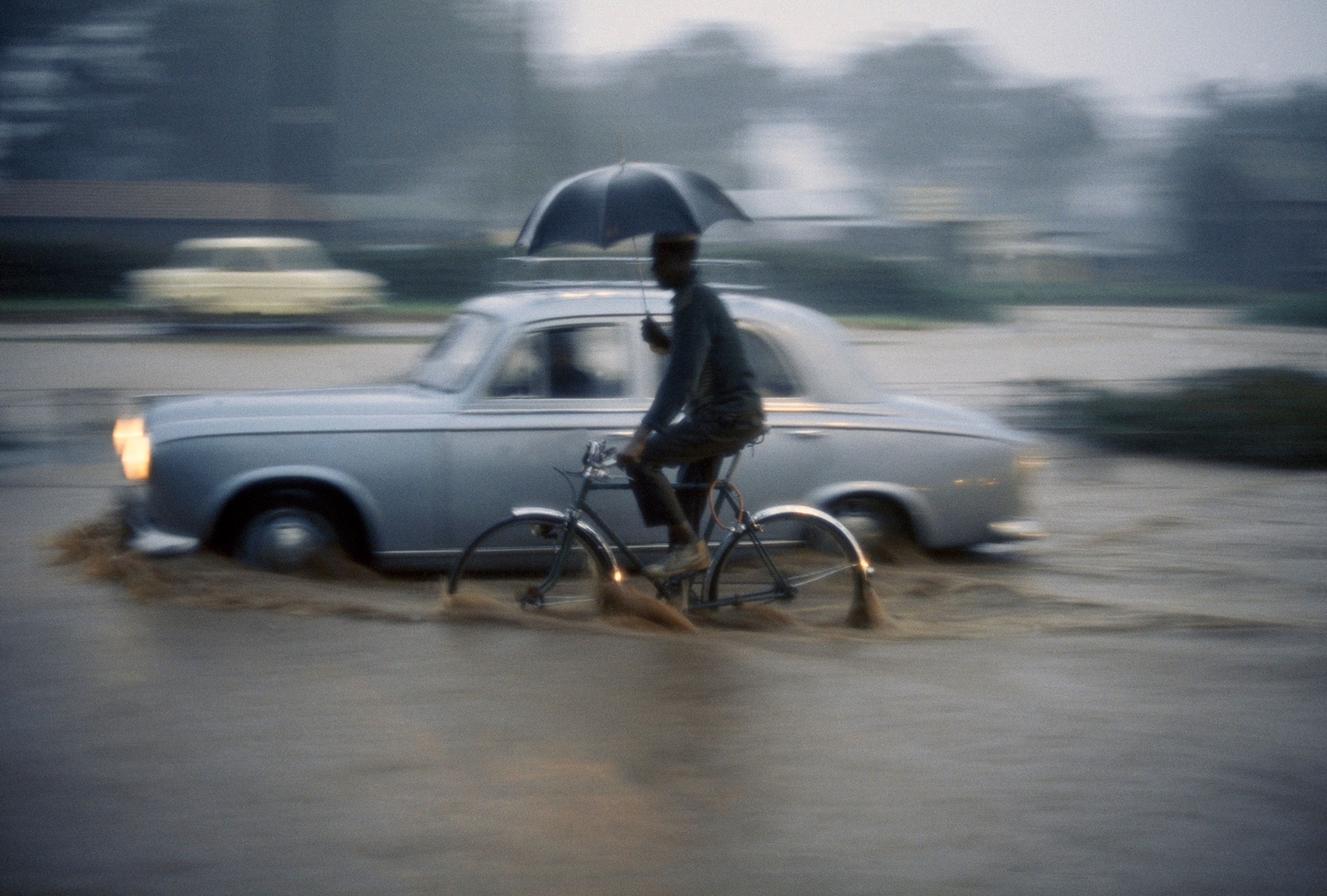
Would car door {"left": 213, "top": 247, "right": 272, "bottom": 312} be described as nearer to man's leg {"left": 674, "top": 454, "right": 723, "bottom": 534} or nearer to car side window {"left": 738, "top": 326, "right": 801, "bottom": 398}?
car side window {"left": 738, "top": 326, "right": 801, "bottom": 398}

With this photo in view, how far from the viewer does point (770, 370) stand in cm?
683

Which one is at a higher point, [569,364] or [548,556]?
[569,364]

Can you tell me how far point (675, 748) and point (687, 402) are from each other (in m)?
1.76

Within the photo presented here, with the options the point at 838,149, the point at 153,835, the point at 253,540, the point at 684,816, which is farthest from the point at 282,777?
the point at 838,149

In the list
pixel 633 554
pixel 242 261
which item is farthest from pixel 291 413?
pixel 242 261

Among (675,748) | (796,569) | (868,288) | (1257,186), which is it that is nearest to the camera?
(675,748)

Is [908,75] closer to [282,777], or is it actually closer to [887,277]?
[887,277]

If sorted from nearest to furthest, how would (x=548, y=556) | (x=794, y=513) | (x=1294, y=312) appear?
(x=794, y=513), (x=548, y=556), (x=1294, y=312)

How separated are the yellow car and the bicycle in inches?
876

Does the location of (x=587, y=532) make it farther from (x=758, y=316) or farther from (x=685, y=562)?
(x=758, y=316)

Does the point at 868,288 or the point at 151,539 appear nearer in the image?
the point at 151,539

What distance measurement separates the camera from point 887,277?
38062mm

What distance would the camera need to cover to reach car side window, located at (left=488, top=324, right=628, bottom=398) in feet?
21.7

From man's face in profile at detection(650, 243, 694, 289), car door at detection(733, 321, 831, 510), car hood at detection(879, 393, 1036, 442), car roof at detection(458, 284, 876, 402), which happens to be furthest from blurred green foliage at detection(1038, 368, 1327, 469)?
man's face in profile at detection(650, 243, 694, 289)
